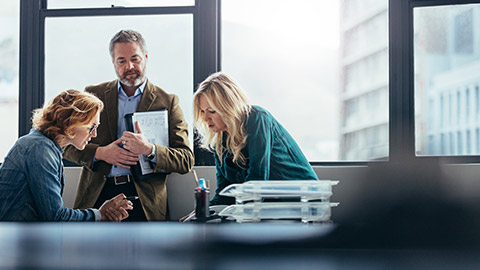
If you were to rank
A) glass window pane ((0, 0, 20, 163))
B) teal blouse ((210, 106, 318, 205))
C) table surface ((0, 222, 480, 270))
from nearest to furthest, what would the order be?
table surface ((0, 222, 480, 270)), teal blouse ((210, 106, 318, 205)), glass window pane ((0, 0, 20, 163))

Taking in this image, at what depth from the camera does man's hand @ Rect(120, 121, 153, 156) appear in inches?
125

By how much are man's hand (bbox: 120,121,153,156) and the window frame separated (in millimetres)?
728

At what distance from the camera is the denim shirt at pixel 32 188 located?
1.80m

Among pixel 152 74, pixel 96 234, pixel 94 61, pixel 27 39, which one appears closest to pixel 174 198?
pixel 152 74

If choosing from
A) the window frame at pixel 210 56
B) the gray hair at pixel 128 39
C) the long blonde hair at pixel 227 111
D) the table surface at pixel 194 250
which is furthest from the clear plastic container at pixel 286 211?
the window frame at pixel 210 56

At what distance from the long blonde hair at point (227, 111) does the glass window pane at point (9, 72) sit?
1896 mm

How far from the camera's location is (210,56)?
12.8ft

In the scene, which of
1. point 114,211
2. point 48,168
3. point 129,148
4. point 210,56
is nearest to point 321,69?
point 210,56

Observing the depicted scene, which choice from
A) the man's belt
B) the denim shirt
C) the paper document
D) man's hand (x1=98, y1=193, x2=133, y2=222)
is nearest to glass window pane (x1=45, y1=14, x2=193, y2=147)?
the paper document

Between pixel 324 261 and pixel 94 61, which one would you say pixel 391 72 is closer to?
pixel 94 61

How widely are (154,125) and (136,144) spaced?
0.25m

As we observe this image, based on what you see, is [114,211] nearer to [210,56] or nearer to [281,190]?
[281,190]

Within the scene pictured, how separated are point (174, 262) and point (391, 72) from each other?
341 cm

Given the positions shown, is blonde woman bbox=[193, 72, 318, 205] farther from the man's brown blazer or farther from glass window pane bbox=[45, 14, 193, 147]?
glass window pane bbox=[45, 14, 193, 147]
